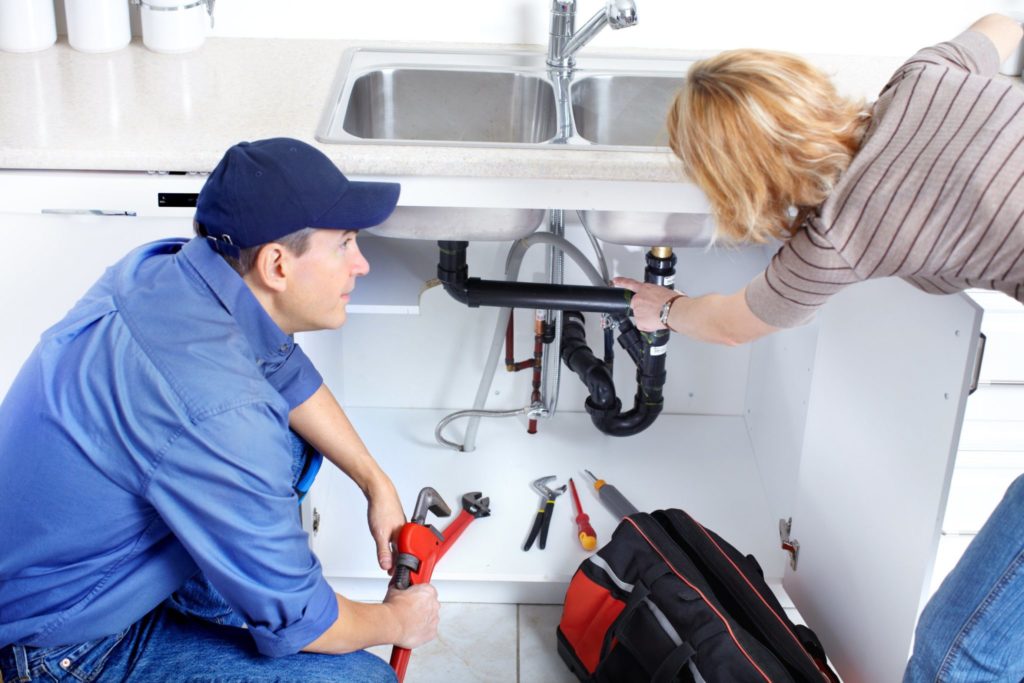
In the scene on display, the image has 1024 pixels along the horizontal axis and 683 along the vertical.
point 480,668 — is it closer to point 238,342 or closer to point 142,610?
point 142,610

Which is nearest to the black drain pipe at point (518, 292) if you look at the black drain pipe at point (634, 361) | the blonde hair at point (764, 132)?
the black drain pipe at point (634, 361)

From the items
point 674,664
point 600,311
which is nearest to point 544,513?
point 600,311

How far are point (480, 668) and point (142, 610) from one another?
83cm

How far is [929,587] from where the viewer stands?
1.61 meters

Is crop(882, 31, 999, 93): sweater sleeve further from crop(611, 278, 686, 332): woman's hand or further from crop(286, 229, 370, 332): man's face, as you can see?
crop(286, 229, 370, 332): man's face

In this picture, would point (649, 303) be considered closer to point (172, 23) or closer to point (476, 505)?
point (476, 505)

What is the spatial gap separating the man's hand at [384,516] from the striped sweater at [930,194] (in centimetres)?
67

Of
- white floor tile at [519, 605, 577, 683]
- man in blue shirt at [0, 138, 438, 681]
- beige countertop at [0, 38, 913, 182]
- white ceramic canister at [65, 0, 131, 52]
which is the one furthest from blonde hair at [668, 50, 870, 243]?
white ceramic canister at [65, 0, 131, 52]

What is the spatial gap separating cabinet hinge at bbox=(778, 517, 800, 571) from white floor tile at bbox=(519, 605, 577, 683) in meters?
0.45

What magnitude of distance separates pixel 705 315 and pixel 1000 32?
1.77ft

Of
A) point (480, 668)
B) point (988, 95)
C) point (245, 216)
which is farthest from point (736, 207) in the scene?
point (480, 668)

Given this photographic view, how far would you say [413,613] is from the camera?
57.1 inches

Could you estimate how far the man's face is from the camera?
4.31 feet

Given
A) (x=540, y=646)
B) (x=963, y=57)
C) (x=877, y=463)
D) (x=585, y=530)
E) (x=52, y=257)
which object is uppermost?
(x=963, y=57)
